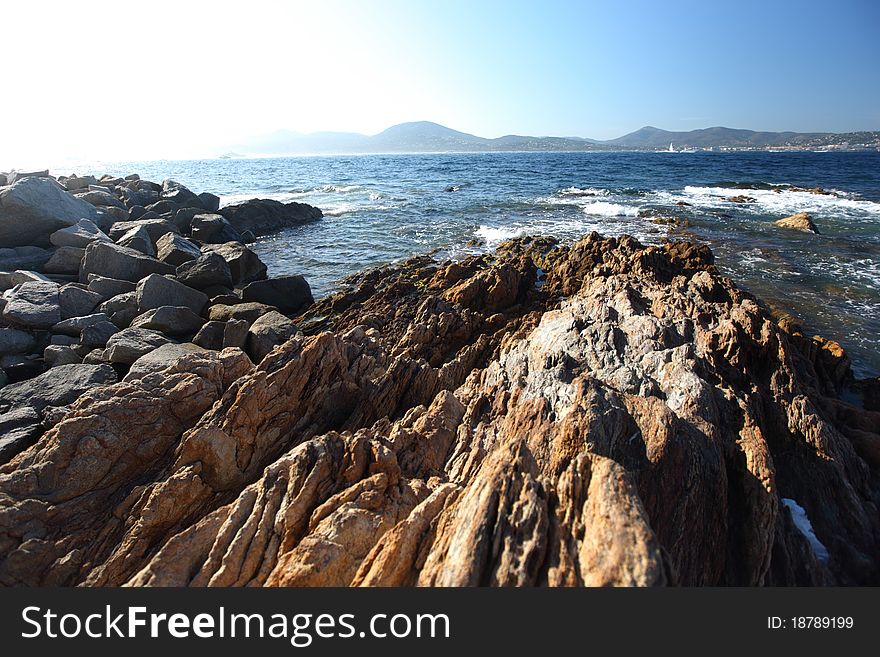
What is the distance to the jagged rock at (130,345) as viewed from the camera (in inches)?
392

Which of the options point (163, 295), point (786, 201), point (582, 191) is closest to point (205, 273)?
point (163, 295)

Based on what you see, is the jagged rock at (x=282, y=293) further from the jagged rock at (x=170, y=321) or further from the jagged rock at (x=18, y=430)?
the jagged rock at (x=18, y=430)

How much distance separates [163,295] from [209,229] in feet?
43.5

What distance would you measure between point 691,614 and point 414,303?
458 inches

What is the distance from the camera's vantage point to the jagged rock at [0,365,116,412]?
26.3 ft

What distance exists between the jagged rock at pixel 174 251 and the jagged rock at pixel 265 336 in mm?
8311

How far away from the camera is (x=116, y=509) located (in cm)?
530

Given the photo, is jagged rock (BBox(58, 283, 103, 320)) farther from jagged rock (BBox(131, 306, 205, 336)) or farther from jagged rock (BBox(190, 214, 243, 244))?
jagged rock (BBox(190, 214, 243, 244))

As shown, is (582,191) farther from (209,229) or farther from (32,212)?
(32,212)

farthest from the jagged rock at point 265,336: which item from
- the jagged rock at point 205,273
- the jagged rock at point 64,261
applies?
the jagged rock at point 64,261

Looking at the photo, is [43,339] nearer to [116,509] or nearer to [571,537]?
[116,509]

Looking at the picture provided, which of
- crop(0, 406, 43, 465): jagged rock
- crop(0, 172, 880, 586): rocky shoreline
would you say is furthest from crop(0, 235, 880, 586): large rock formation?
crop(0, 406, 43, 465): jagged rock

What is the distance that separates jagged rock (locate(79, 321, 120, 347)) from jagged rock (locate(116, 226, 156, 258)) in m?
8.14

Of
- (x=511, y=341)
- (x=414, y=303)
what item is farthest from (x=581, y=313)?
(x=414, y=303)
